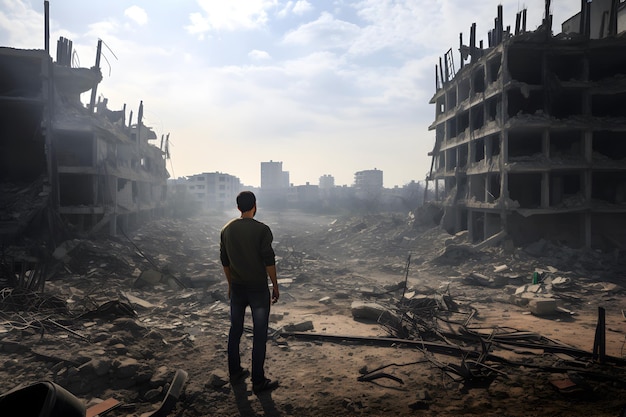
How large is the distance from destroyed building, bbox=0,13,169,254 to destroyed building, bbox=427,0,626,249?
16717mm

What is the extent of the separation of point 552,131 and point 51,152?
20.1 metres

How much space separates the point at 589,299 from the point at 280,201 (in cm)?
5596

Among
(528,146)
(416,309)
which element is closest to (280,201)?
(528,146)

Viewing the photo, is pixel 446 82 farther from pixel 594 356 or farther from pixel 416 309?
pixel 594 356

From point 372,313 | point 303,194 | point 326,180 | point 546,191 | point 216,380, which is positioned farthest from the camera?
point 326,180

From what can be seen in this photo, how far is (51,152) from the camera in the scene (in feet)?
44.5

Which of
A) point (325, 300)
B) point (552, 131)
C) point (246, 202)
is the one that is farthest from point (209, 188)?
point (246, 202)

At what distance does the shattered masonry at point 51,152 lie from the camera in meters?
13.0

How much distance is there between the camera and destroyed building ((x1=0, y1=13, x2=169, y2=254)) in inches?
509

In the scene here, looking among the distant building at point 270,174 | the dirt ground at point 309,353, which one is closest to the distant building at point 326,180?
the distant building at point 270,174

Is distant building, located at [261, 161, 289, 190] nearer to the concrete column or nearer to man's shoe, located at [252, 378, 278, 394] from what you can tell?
the concrete column

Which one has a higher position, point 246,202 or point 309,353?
point 246,202

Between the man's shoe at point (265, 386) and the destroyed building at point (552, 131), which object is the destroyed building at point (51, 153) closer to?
the man's shoe at point (265, 386)

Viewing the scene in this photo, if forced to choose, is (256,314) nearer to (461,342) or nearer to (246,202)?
(246,202)
